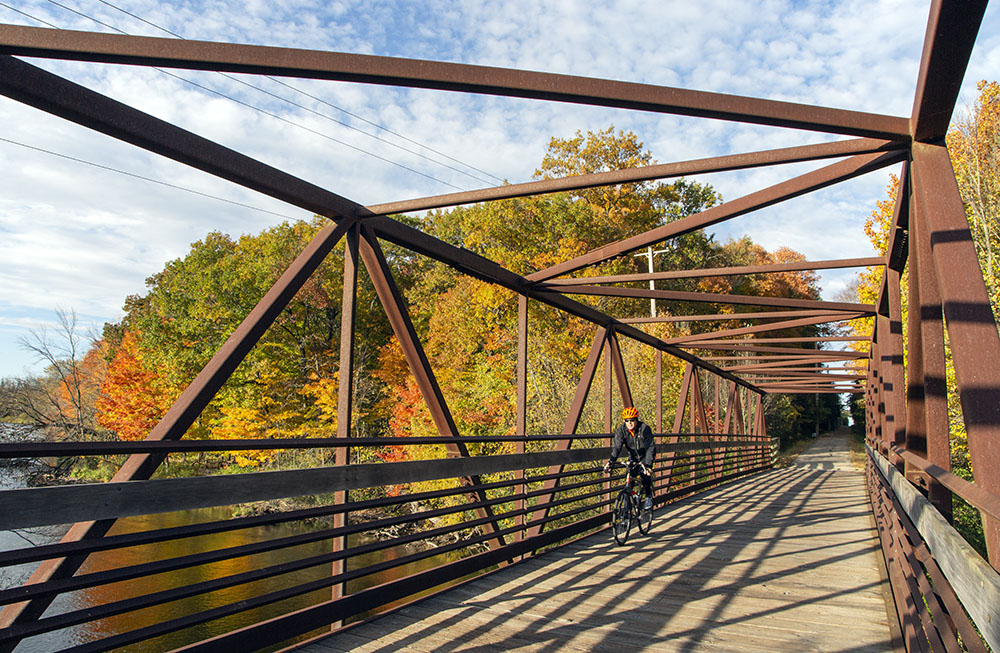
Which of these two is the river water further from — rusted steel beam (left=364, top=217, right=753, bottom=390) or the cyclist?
rusted steel beam (left=364, top=217, right=753, bottom=390)

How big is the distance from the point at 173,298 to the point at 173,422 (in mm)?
29855

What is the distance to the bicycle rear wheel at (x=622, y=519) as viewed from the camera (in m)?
7.43

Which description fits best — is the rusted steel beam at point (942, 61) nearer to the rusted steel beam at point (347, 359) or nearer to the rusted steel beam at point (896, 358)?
the rusted steel beam at point (347, 359)

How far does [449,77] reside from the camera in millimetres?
3400

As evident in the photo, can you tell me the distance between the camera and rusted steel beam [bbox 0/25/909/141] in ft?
10.4

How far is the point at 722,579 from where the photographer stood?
574 centimetres

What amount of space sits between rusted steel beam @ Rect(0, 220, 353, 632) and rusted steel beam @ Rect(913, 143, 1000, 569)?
10.9 ft

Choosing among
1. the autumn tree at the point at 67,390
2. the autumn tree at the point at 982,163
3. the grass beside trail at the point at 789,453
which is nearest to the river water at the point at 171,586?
the autumn tree at the point at 67,390

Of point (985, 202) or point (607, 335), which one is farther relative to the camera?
point (985, 202)

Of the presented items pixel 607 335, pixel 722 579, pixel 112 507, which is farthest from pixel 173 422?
pixel 607 335

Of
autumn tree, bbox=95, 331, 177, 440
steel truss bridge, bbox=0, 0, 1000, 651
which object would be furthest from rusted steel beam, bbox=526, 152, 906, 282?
autumn tree, bbox=95, 331, 177, 440

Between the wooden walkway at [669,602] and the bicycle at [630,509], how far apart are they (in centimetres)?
14

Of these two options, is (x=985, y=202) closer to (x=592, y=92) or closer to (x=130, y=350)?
(x=592, y=92)

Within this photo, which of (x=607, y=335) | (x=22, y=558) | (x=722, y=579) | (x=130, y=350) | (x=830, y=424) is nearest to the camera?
(x=22, y=558)
